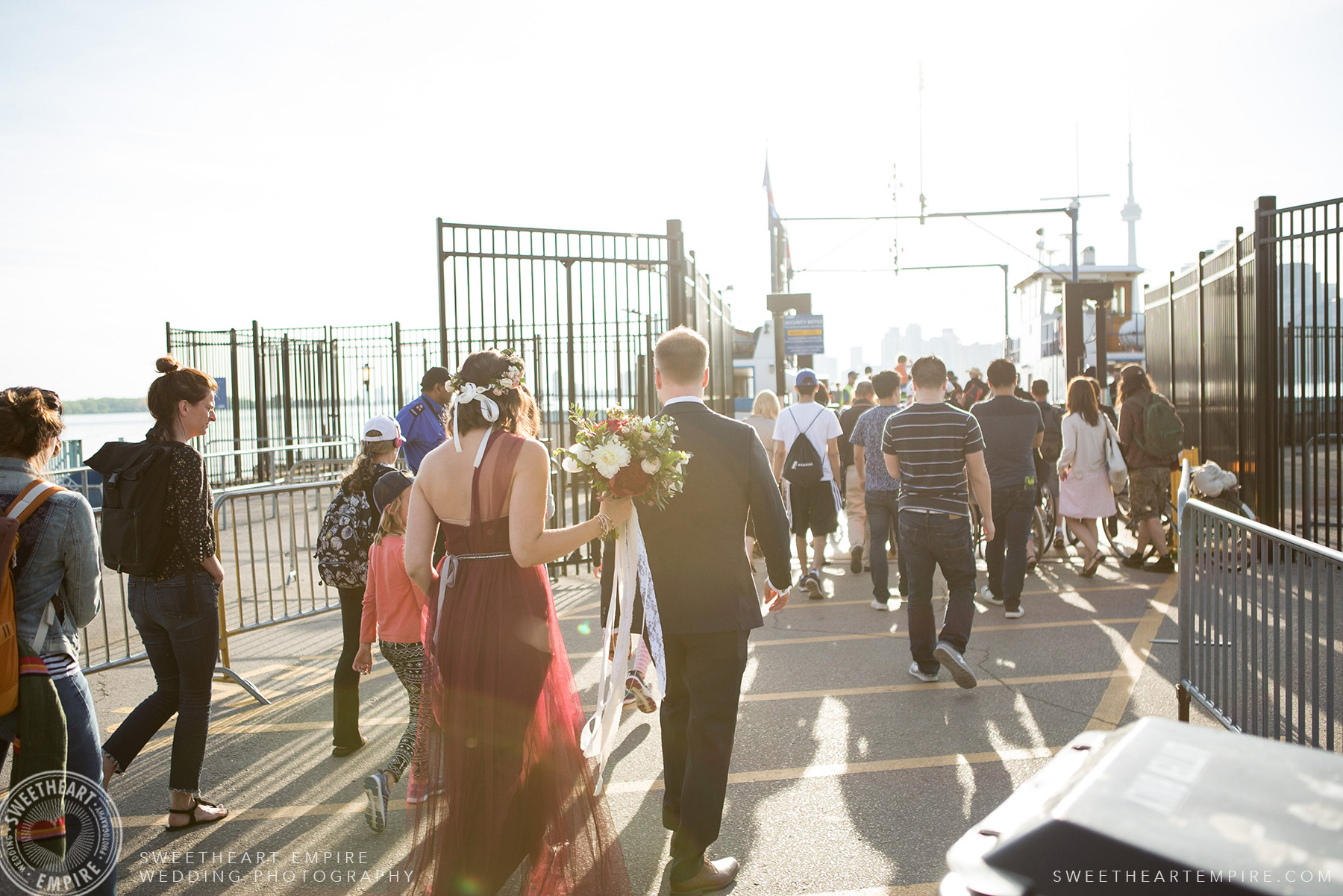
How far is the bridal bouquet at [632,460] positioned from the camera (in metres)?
3.27

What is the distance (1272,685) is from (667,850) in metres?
2.63

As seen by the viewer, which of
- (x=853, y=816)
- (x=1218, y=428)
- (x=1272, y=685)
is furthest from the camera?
(x=1218, y=428)

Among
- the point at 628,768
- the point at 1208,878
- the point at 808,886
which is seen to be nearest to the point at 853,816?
the point at 808,886

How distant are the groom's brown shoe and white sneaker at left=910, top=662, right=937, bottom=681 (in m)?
2.67

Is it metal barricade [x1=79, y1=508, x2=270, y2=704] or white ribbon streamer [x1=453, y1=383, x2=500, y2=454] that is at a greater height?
white ribbon streamer [x1=453, y1=383, x2=500, y2=454]

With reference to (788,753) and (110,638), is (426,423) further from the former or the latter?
(110,638)

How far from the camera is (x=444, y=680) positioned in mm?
3207

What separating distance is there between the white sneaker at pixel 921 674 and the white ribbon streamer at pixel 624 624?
2.72 meters

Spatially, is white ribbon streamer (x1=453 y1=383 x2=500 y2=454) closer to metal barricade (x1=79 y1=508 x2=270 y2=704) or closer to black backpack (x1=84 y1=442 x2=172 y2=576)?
black backpack (x1=84 y1=442 x2=172 y2=576)

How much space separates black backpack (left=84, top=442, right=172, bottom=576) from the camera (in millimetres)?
3848

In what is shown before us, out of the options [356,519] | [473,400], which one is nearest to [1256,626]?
[473,400]

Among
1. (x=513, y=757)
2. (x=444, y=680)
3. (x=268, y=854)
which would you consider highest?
(x=444, y=680)

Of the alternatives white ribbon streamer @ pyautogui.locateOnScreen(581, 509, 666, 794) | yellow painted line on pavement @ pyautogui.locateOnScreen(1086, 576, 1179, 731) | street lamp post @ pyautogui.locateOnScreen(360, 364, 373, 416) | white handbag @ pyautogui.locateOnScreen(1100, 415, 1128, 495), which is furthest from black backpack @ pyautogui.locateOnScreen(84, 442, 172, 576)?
street lamp post @ pyautogui.locateOnScreen(360, 364, 373, 416)

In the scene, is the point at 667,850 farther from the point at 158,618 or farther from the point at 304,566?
the point at 304,566
